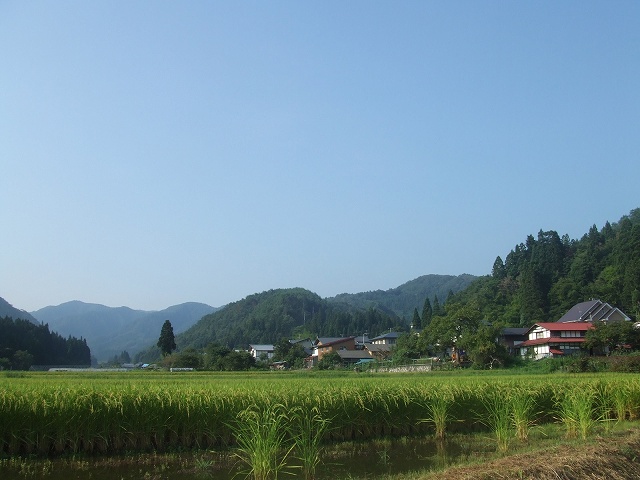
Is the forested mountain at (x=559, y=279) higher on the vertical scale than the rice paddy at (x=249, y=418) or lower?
higher

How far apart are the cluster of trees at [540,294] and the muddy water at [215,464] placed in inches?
1675

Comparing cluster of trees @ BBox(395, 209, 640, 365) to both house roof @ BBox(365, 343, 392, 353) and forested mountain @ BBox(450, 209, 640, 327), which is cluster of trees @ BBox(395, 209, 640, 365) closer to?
forested mountain @ BBox(450, 209, 640, 327)

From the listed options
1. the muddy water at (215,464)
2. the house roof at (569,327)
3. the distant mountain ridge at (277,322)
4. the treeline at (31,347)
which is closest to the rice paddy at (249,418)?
the muddy water at (215,464)

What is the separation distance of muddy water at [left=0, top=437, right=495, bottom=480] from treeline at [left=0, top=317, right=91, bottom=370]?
69.7 meters

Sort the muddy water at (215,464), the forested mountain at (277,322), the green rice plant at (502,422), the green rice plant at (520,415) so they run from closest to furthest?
the muddy water at (215,464)
the green rice plant at (502,422)
the green rice plant at (520,415)
the forested mountain at (277,322)

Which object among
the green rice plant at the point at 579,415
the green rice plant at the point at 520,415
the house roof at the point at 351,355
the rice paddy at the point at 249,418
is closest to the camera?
the rice paddy at the point at 249,418

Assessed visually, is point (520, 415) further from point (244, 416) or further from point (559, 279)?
point (559, 279)

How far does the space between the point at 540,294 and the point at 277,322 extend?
294ft

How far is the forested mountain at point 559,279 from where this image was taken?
73000mm

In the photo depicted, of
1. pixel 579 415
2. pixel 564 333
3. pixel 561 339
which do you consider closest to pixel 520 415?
pixel 579 415

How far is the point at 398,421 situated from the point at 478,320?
165 feet

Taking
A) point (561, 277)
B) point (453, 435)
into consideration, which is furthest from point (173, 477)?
point (561, 277)

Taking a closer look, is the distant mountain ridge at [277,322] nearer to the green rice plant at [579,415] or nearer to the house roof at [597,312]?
the house roof at [597,312]

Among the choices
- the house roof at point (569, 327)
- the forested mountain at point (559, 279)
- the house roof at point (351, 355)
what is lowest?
the house roof at point (351, 355)
